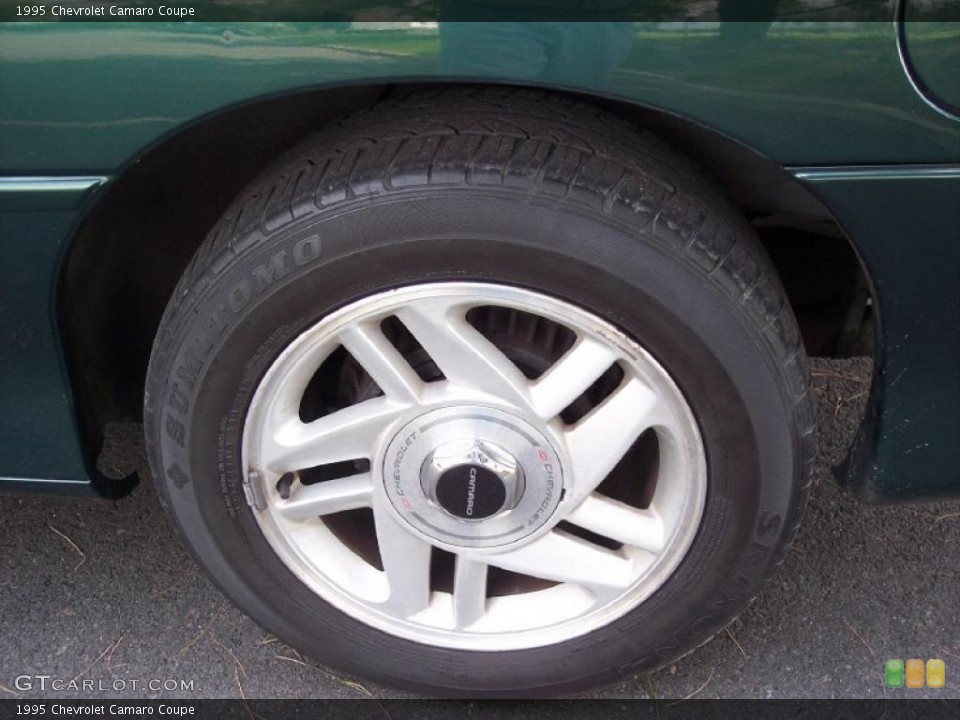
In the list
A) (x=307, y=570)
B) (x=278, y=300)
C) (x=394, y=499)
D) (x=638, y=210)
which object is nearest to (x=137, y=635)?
(x=307, y=570)

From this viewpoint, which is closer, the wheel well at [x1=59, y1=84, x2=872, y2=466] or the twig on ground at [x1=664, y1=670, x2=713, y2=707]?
the wheel well at [x1=59, y1=84, x2=872, y2=466]

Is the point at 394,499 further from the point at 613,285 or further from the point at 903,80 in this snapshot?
the point at 903,80

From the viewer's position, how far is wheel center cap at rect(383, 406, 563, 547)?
5.24 ft

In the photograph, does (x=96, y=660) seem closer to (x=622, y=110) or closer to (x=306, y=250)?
(x=306, y=250)

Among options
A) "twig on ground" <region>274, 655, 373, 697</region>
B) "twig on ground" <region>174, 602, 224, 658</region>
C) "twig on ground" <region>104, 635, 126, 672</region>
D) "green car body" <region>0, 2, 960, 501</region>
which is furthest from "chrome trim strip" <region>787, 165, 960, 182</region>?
"twig on ground" <region>104, 635, 126, 672</region>

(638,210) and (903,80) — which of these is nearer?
(903,80)

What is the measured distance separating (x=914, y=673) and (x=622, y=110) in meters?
1.22

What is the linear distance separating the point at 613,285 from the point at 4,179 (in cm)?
89

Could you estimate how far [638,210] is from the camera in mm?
1455

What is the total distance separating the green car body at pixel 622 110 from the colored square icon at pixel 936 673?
50 cm

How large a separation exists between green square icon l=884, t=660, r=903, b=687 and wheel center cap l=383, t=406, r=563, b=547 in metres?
0.81
